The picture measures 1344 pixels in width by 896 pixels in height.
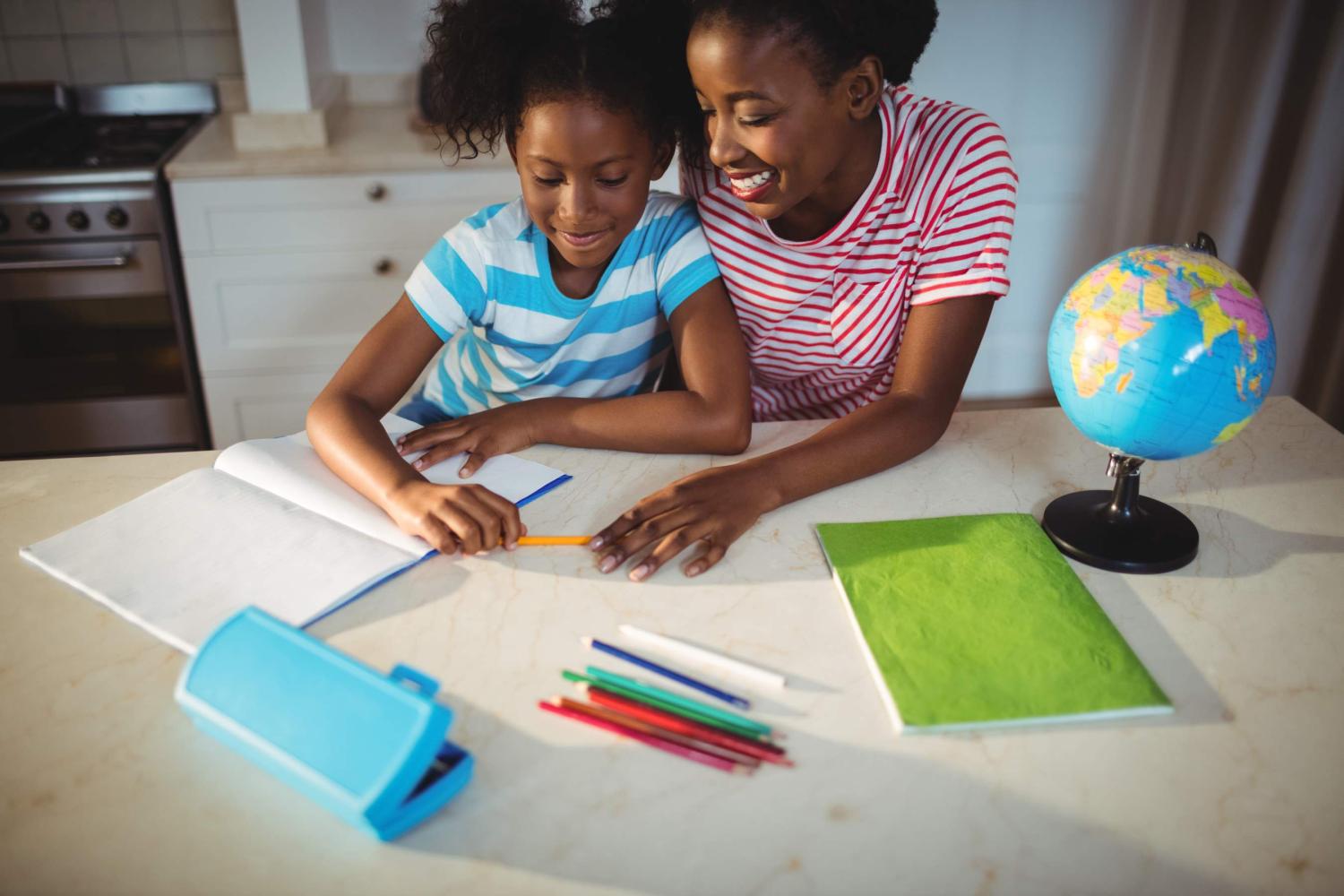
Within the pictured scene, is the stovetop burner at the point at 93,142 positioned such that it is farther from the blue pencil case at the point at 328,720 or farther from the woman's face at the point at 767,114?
the blue pencil case at the point at 328,720

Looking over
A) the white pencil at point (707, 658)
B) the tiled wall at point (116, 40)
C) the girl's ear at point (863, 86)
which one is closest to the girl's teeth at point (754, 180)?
the girl's ear at point (863, 86)

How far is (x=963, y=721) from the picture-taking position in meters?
0.77

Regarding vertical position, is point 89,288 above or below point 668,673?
below

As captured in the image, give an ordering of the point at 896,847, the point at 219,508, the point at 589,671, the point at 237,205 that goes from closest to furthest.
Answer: the point at 896,847, the point at 589,671, the point at 219,508, the point at 237,205

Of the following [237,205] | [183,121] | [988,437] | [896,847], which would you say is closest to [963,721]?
[896,847]

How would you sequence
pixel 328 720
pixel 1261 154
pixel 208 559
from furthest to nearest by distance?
pixel 1261 154 → pixel 208 559 → pixel 328 720

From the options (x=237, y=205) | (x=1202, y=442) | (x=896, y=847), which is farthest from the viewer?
(x=237, y=205)

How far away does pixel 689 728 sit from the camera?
2.50ft

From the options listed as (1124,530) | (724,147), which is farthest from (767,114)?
(1124,530)

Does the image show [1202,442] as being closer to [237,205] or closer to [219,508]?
[219,508]

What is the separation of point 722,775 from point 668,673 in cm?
11

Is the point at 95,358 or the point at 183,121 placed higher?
the point at 183,121

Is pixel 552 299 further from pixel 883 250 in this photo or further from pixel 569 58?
pixel 883 250

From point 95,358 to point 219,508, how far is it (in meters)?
1.65
